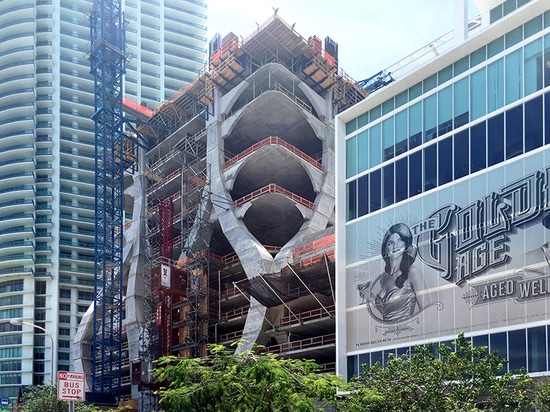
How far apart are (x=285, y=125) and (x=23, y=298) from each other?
61.2 meters

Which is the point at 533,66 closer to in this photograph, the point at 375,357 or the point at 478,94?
the point at 478,94

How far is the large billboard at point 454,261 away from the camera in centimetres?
3422

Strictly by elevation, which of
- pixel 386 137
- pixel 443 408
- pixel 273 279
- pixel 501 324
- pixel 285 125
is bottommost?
pixel 443 408

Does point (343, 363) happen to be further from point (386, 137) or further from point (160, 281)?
point (160, 281)

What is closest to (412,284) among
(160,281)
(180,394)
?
(180,394)

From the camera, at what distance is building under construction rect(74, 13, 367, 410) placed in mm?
66438

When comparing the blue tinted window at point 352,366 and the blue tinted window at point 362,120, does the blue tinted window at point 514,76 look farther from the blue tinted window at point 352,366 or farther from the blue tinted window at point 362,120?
the blue tinted window at point 352,366

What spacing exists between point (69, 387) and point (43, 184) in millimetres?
105412

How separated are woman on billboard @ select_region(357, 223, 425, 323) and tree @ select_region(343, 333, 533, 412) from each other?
10.8 metres

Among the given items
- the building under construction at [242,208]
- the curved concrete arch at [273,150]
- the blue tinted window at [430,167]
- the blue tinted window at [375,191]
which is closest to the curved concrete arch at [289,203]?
the building under construction at [242,208]

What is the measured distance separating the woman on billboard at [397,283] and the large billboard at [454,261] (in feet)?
0.18

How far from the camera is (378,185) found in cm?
4381

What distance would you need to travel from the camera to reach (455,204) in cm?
3800

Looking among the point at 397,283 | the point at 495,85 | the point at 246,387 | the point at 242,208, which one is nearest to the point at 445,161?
the point at 495,85
